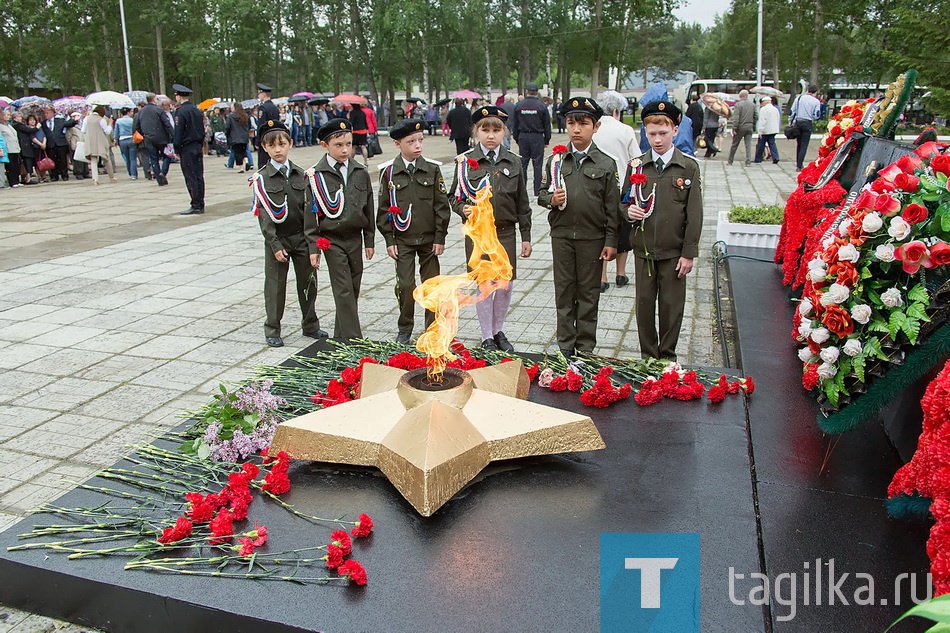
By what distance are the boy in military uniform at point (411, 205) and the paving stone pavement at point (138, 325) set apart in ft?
2.53

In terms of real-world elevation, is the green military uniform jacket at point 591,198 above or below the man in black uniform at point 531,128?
below

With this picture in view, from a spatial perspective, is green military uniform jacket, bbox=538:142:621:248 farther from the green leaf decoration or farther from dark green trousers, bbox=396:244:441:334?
the green leaf decoration

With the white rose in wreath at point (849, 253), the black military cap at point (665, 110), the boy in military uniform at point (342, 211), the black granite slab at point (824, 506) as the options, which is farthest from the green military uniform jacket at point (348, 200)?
the white rose in wreath at point (849, 253)

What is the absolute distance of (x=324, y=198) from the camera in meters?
5.24

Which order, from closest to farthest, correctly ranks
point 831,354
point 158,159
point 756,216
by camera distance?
point 831,354 < point 756,216 < point 158,159

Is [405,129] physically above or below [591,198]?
above

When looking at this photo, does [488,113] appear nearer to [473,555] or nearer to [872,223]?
[872,223]

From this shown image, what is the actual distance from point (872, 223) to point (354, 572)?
2399 mm

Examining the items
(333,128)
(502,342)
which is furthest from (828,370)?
(333,128)

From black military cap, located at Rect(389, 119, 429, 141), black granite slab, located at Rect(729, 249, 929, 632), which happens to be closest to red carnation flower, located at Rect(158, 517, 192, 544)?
black granite slab, located at Rect(729, 249, 929, 632)

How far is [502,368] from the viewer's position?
3723mm

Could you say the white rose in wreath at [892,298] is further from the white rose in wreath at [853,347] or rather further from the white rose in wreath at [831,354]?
the white rose in wreath at [831,354]

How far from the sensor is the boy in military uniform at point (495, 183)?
5141 millimetres

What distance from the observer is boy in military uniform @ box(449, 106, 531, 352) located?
5141mm
